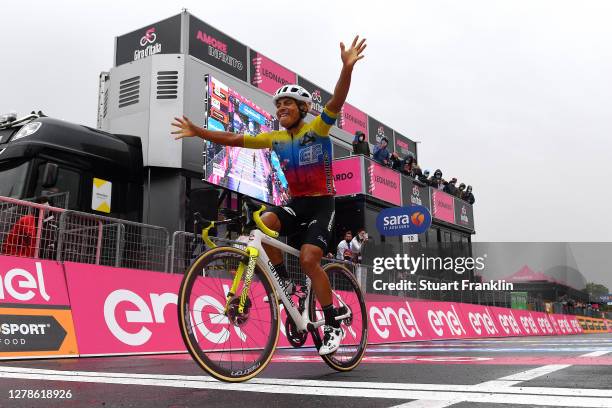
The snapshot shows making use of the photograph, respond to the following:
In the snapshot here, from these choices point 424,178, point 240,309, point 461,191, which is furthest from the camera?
point 461,191

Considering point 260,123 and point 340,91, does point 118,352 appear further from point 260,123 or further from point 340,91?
point 260,123

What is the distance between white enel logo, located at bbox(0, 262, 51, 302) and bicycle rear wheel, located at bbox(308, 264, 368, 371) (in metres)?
3.22

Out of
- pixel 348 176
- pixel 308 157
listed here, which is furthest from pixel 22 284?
pixel 348 176

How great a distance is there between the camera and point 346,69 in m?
3.99

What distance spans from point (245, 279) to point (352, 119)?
2116 centimetres

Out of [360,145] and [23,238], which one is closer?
[23,238]

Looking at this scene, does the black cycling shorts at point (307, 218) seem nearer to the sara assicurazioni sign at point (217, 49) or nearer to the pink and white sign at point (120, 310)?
the pink and white sign at point (120, 310)

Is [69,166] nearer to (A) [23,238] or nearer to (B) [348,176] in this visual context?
(A) [23,238]

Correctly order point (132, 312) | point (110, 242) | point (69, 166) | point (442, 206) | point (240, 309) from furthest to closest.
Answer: point (442, 206) → point (69, 166) → point (110, 242) → point (132, 312) → point (240, 309)

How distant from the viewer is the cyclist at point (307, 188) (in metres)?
4.25

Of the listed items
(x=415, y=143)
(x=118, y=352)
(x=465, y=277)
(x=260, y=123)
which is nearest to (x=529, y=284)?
(x=415, y=143)

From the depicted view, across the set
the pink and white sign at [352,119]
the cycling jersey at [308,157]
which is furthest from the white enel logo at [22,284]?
the pink and white sign at [352,119]

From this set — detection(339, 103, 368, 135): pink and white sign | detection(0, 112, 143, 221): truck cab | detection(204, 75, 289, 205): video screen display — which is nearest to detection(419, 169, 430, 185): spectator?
detection(339, 103, 368, 135): pink and white sign

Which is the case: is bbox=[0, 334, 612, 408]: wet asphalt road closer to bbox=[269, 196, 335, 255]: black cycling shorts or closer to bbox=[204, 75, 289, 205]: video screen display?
bbox=[269, 196, 335, 255]: black cycling shorts
